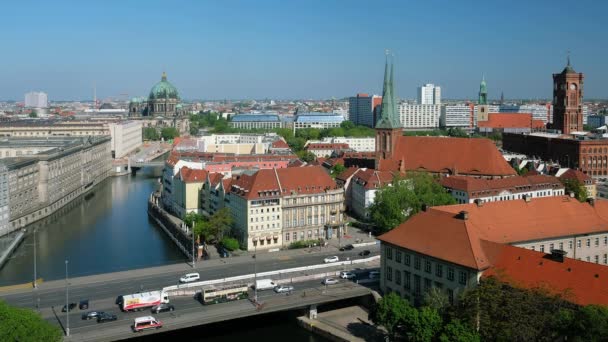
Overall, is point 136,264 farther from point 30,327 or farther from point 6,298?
point 30,327

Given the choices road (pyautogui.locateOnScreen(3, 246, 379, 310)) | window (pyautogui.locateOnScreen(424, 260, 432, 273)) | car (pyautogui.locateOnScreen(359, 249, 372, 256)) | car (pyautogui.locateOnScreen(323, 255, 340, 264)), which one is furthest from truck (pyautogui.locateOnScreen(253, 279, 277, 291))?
car (pyautogui.locateOnScreen(359, 249, 372, 256))

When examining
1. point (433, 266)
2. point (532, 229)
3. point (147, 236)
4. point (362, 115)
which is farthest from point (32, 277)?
point (362, 115)

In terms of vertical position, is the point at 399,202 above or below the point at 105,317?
above

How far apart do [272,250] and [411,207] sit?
407 inches

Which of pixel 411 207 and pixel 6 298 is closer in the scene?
pixel 6 298

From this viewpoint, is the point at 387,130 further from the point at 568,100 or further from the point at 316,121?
the point at 316,121

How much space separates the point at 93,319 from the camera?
30.6 meters

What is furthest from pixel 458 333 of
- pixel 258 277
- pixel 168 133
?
pixel 168 133

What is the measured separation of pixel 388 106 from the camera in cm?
6700

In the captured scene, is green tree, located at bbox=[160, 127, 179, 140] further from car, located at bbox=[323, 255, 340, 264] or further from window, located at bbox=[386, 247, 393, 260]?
window, located at bbox=[386, 247, 393, 260]

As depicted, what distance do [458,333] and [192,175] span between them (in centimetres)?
3558

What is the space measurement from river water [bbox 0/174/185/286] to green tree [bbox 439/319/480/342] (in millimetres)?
25036

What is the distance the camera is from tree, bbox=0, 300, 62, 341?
24031mm

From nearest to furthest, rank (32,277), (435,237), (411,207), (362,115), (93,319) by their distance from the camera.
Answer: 1. (93,319)
2. (435,237)
3. (32,277)
4. (411,207)
5. (362,115)
